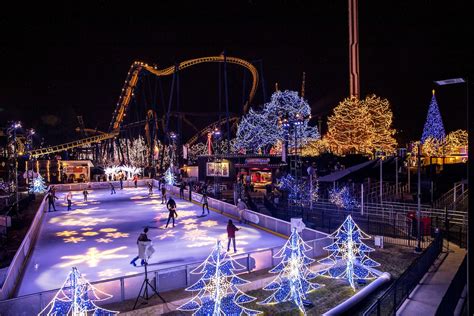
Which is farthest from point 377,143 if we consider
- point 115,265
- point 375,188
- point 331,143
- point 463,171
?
point 115,265

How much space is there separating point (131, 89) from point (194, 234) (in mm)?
39130

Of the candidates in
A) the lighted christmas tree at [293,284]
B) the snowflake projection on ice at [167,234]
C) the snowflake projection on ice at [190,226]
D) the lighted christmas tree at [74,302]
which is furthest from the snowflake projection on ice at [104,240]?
the lighted christmas tree at [293,284]

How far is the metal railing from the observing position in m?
5.43

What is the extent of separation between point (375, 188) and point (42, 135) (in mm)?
67887

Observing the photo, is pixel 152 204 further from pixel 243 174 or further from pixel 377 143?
pixel 377 143

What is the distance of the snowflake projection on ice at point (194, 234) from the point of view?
14.6 m

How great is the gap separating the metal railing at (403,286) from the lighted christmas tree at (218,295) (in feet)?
7.81

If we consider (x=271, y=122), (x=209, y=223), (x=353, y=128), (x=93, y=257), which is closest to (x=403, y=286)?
(x=93, y=257)

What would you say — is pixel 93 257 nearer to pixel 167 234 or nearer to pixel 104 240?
pixel 104 240

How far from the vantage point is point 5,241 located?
484 inches

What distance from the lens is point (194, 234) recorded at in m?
15.3

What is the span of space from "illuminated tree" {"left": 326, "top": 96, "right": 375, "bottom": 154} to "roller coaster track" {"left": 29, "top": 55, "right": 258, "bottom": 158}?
12.3 metres

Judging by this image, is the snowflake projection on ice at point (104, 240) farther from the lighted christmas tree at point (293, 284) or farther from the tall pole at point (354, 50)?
the tall pole at point (354, 50)

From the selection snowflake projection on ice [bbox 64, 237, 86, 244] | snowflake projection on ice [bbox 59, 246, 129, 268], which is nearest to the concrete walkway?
snowflake projection on ice [bbox 59, 246, 129, 268]
